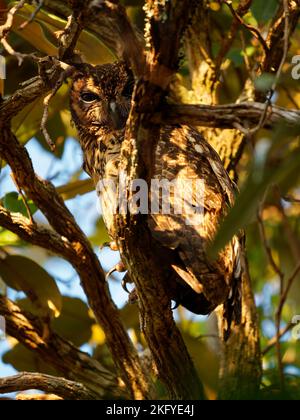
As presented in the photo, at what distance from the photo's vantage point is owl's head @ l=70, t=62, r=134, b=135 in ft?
11.1

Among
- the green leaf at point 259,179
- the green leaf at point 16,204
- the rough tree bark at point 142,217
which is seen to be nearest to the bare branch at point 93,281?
the rough tree bark at point 142,217

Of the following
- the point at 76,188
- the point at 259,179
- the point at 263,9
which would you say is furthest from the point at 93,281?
the point at 259,179

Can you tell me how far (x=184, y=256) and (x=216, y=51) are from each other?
6.46ft

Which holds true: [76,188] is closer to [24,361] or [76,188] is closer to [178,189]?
[24,361]

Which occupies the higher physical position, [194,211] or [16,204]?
[16,204]

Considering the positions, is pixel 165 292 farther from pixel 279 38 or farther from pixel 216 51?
pixel 216 51

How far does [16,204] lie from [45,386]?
0.93 metres

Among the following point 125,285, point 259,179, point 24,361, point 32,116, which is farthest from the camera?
point 24,361

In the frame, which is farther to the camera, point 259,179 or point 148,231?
point 148,231

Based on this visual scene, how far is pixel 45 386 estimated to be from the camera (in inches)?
113

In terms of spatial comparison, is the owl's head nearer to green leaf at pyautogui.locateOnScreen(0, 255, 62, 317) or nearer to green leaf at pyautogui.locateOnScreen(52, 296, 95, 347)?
green leaf at pyautogui.locateOnScreen(0, 255, 62, 317)

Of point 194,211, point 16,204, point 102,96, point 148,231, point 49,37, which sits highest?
point 49,37

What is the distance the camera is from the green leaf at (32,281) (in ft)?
11.9

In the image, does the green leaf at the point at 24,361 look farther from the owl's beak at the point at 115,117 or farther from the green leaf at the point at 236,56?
the green leaf at the point at 236,56
